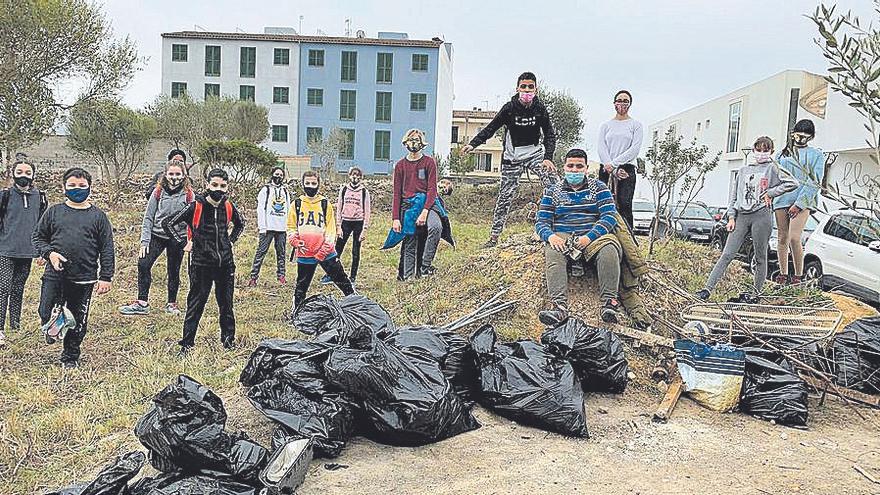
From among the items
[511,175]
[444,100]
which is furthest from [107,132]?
[444,100]

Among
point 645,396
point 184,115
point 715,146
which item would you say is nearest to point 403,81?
point 184,115

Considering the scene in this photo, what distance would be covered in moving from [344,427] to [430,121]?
3992cm

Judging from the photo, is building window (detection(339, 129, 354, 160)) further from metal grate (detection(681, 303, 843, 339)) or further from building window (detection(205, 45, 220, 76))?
metal grate (detection(681, 303, 843, 339))

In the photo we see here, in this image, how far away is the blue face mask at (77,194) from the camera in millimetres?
5531

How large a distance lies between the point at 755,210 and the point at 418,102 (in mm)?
37381

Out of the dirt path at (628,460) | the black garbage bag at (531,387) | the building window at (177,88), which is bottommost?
the dirt path at (628,460)

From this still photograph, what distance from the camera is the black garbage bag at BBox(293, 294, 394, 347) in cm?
467

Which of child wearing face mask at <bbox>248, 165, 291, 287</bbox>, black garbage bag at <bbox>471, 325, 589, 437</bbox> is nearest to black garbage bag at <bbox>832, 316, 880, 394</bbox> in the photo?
black garbage bag at <bbox>471, 325, 589, 437</bbox>

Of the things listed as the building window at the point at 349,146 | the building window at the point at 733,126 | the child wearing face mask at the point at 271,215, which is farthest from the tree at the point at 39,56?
the building window at the point at 733,126

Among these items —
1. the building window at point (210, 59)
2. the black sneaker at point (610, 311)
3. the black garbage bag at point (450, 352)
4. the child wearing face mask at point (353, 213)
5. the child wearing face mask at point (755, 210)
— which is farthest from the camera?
the building window at point (210, 59)

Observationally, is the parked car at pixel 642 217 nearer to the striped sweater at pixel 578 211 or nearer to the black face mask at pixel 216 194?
the striped sweater at pixel 578 211

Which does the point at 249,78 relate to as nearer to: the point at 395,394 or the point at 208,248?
the point at 208,248

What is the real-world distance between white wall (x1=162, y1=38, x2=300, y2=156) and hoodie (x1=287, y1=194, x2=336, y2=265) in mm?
37339

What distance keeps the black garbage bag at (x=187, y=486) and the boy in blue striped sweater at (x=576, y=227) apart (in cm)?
320
